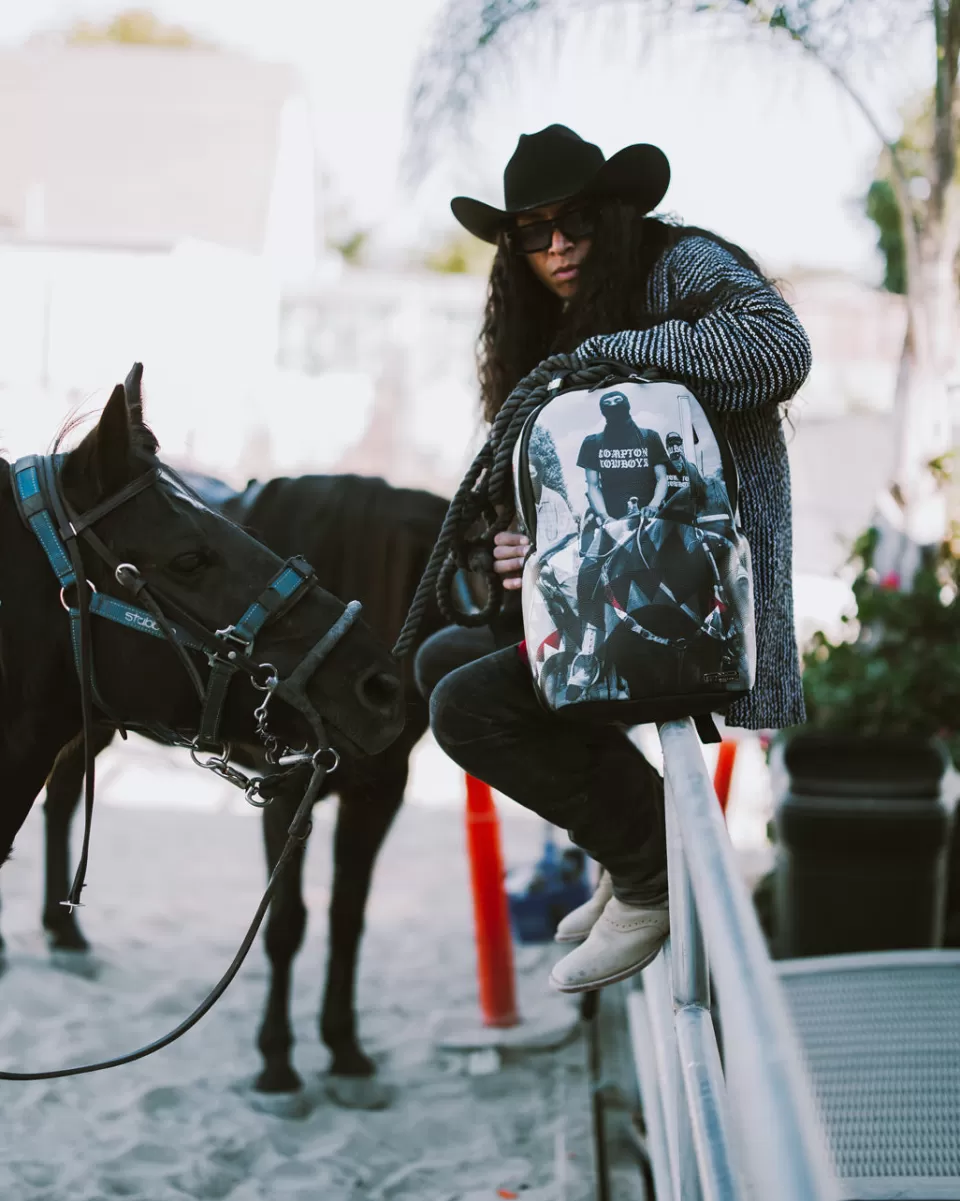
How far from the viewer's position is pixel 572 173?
2129mm

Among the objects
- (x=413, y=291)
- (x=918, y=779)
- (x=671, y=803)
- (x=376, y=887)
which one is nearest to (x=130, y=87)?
(x=413, y=291)

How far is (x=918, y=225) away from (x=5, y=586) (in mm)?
3777

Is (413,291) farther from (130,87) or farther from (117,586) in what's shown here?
(117,586)

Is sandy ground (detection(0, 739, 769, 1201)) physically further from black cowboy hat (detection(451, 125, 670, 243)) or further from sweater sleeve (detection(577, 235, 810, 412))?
black cowboy hat (detection(451, 125, 670, 243))

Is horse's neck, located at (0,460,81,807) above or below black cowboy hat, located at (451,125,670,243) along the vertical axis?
below

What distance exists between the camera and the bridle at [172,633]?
6.22 feet

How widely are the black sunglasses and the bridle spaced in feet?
2.51

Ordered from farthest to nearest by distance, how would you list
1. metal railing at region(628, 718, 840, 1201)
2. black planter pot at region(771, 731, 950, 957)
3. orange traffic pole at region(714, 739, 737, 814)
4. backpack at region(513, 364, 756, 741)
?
black planter pot at region(771, 731, 950, 957) → orange traffic pole at region(714, 739, 737, 814) → backpack at region(513, 364, 756, 741) → metal railing at region(628, 718, 840, 1201)

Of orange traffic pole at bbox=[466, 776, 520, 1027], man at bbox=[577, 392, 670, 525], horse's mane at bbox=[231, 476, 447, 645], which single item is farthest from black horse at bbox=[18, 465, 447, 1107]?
man at bbox=[577, 392, 670, 525]

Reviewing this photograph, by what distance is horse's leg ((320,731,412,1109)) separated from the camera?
370 centimetres

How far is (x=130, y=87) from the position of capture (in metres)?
22.8

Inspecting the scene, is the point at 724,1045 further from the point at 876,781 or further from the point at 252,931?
the point at 876,781

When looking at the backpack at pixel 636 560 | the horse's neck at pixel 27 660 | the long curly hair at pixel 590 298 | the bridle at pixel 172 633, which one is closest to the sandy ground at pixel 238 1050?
the bridle at pixel 172 633

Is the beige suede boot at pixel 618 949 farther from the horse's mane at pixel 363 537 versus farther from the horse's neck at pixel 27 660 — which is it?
the horse's mane at pixel 363 537
